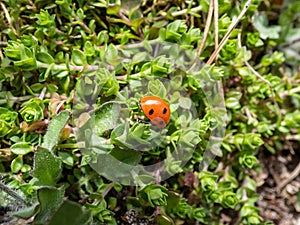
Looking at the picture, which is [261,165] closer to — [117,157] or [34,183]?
[117,157]

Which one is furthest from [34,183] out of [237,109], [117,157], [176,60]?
[237,109]

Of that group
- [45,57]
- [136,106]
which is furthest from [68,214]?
[45,57]

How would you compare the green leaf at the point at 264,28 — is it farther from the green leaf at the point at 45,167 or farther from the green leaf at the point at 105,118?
the green leaf at the point at 45,167

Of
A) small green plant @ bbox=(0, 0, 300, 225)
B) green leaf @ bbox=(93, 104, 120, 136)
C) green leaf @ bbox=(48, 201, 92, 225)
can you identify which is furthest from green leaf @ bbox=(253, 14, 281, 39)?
green leaf @ bbox=(48, 201, 92, 225)

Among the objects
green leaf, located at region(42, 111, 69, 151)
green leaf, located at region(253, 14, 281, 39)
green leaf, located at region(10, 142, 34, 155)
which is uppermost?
green leaf, located at region(253, 14, 281, 39)

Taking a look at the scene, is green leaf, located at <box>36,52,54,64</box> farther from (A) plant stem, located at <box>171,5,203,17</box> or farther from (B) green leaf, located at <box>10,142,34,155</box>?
(A) plant stem, located at <box>171,5,203,17</box>
